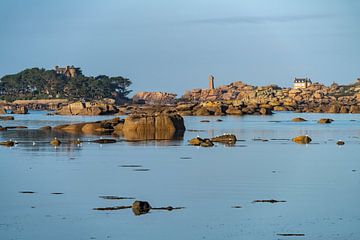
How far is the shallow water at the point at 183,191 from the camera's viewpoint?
67.8ft

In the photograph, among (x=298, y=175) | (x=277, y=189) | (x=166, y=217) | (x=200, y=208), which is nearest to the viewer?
(x=166, y=217)

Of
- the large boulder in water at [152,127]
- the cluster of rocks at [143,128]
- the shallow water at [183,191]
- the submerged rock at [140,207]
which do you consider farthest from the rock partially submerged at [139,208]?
the large boulder in water at [152,127]

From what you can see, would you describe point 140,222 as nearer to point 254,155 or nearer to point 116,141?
point 254,155

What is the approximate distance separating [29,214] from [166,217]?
401cm

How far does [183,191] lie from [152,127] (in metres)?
33.9

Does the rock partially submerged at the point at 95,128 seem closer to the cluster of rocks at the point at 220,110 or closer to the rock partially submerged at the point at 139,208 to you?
the rock partially submerged at the point at 139,208

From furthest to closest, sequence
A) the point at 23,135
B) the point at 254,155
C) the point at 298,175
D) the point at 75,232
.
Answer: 1. the point at 23,135
2. the point at 254,155
3. the point at 298,175
4. the point at 75,232

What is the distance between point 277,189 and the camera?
28031 millimetres

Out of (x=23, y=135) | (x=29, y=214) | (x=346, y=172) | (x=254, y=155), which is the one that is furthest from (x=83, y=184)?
(x=23, y=135)

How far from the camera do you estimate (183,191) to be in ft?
91.1

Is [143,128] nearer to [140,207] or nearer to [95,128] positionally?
[95,128]

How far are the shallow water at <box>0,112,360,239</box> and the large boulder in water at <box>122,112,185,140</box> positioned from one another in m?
13.0

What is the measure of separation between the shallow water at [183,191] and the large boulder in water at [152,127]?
13.0 m

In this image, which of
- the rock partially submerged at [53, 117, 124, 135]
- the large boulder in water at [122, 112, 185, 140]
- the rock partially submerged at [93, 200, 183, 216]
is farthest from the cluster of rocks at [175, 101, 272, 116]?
the rock partially submerged at [93, 200, 183, 216]
